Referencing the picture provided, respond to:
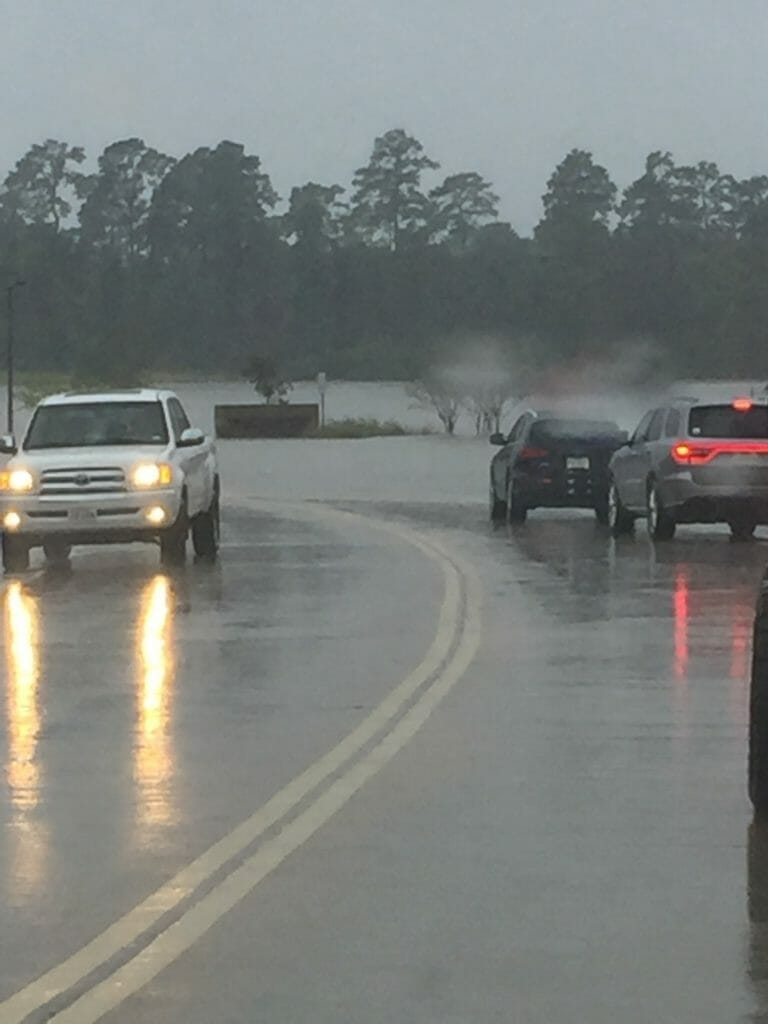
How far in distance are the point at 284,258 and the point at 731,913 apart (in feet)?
429

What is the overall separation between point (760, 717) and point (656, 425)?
63.9 feet

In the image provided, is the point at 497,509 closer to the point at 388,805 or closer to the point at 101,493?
the point at 101,493

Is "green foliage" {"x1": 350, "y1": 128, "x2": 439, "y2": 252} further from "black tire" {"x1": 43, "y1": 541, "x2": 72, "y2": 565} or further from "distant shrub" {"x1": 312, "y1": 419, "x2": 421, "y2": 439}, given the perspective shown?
"black tire" {"x1": 43, "y1": 541, "x2": 72, "y2": 565}

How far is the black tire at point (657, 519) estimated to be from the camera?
28531mm

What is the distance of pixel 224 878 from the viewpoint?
892 cm

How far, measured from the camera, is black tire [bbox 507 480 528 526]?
33.7 metres

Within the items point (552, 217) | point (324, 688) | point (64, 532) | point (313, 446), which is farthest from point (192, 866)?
point (552, 217)

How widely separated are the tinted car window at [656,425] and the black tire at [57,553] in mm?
6884

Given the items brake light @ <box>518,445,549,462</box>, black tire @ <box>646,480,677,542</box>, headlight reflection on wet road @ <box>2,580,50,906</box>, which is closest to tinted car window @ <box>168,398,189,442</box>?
black tire @ <box>646,480,677,542</box>

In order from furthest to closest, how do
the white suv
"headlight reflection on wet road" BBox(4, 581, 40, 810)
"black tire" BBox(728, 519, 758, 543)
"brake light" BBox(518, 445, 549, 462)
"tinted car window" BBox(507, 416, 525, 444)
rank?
1. "tinted car window" BBox(507, 416, 525, 444)
2. "brake light" BBox(518, 445, 549, 462)
3. "black tire" BBox(728, 519, 758, 543)
4. the white suv
5. "headlight reflection on wet road" BBox(4, 581, 40, 810)

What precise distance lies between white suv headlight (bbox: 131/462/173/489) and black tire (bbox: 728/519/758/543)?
7.38 meters

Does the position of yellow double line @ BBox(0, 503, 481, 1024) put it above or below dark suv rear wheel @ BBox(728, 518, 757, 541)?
above

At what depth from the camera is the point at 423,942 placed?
25.8 ft

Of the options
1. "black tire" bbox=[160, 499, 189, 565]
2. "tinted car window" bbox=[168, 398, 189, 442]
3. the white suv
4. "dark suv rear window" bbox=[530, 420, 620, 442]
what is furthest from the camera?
"dark suv rear window" bbox=[530, 420, 620, 442]
